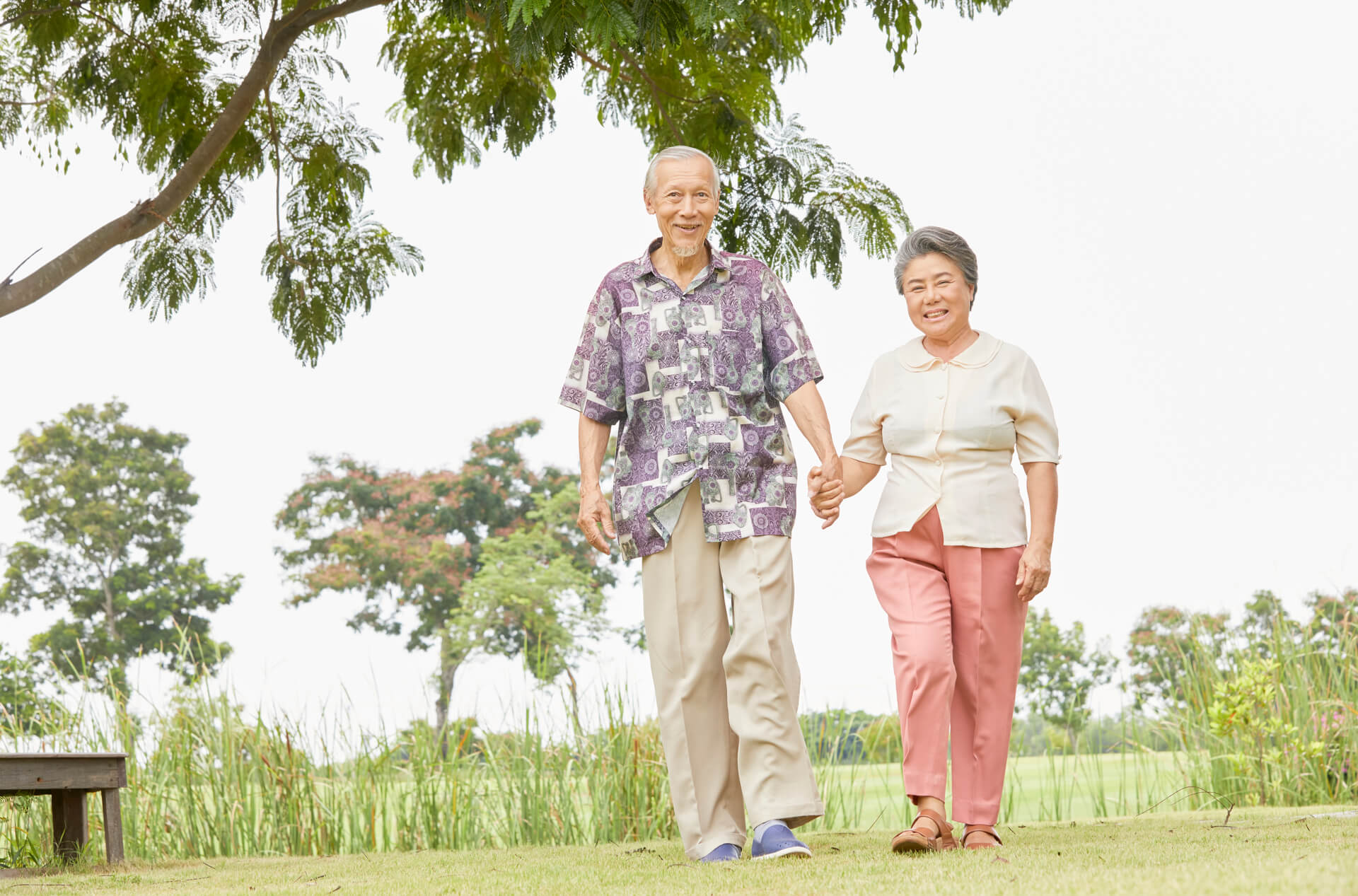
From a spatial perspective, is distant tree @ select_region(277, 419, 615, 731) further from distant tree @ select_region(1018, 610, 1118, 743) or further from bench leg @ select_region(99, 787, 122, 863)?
bench leg @ select_region(99, 787, 122, 863)

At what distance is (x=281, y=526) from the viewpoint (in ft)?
73.7

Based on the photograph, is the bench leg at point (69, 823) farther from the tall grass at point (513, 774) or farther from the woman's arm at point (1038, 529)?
the woman's arm at point (1038, 529)

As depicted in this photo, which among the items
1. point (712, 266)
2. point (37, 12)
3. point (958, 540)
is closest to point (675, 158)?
point (712, 266)

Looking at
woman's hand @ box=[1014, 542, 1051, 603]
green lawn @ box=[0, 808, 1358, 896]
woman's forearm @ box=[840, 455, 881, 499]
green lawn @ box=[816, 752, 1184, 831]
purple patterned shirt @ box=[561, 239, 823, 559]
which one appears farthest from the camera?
green lawn @ box=[816, 752, 1184, 831]

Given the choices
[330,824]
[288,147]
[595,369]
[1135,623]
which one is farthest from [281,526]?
[595,369]

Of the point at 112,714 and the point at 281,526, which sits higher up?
the point at 281,526

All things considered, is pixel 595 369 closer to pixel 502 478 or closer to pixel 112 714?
pixel 112 714

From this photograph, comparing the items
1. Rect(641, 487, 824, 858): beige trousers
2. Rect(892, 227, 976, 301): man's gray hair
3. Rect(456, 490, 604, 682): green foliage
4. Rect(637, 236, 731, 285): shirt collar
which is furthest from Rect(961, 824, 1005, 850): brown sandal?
Rect(456, 490, 604, 682): green foliage

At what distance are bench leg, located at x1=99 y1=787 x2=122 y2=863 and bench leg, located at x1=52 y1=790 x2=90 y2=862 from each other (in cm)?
13

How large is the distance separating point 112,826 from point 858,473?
8.86 ft

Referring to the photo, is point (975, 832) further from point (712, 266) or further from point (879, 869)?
point (712, 266)

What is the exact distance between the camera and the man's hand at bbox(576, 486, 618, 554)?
2.89 m

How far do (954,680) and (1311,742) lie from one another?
3.12m

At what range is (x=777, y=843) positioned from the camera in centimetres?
268
